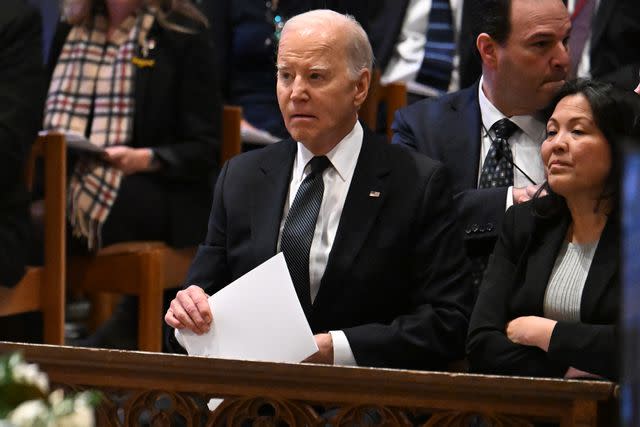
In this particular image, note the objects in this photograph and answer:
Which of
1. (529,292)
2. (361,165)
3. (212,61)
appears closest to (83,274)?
(212,61)

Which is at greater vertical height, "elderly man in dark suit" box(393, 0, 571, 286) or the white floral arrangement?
"elderly man in dark suit" box(393, 0, 571, 286)

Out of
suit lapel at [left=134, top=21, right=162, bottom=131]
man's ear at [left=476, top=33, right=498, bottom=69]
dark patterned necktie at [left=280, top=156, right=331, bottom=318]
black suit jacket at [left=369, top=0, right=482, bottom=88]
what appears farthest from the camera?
black suit jacket at [left=369, top=0, right=482, bottom=88]

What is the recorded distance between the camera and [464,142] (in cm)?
288

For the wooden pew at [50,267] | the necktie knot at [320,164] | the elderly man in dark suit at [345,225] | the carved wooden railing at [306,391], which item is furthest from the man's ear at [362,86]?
the wooden pew at [50,267]

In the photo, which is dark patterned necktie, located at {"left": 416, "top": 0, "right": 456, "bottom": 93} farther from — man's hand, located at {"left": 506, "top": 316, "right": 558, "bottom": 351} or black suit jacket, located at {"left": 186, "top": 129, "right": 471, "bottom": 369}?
man's hand, located at {"left": 506, "top": 316, "right": 558, "bottom": 351}

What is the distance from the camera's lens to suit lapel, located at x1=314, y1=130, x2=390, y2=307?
2.55m

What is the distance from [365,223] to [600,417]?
2.82ft

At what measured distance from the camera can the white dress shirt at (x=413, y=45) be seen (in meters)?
4.28

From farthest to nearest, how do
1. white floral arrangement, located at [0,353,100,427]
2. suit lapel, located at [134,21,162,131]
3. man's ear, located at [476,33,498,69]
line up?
suit lapel, located at [134,21,162,131] → man's ear, located at [476,33,498,69] → white floral arrangement, located at [0,353,100,427]

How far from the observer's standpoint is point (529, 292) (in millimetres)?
2396

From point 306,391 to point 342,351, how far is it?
22.2 inches

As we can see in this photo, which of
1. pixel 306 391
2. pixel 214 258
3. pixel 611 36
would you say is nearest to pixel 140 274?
pixel 214 258

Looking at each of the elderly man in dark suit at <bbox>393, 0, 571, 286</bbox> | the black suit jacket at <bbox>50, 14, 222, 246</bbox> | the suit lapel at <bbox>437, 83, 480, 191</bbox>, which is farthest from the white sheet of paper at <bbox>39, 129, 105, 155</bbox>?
the suit lapel at <bbox>437, 83, 480, 191</bbox>

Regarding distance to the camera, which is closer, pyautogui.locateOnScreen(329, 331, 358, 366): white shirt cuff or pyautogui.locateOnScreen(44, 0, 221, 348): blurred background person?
pyautogui.locateOnScreen(329, 331, 358, 366): white shirt cuff
